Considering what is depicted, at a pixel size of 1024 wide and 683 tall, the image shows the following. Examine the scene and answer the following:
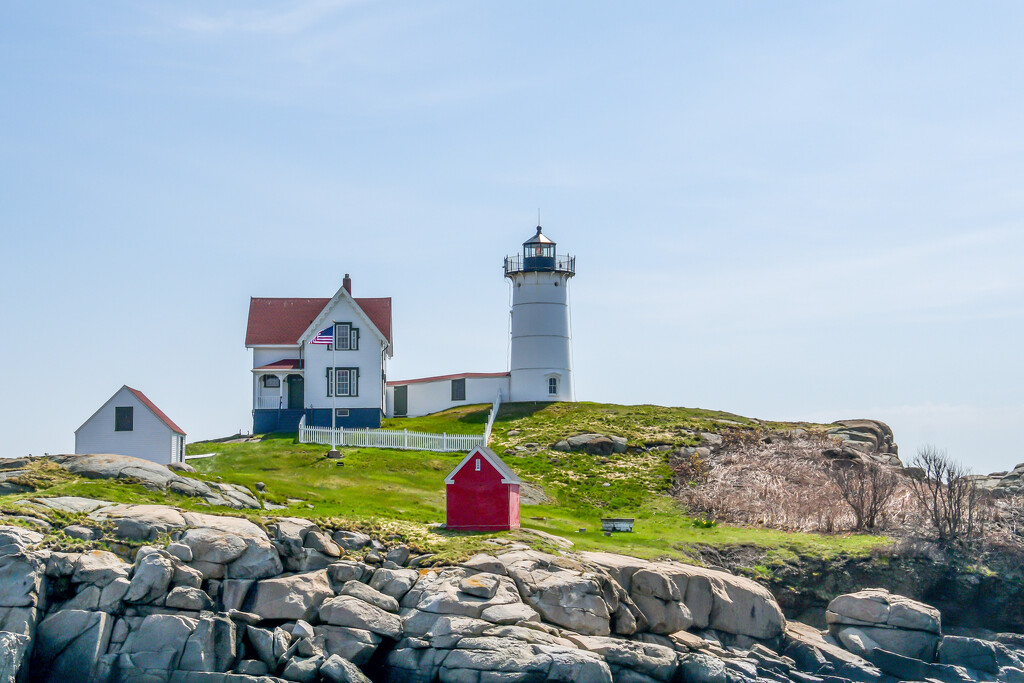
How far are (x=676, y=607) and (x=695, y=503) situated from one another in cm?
1453

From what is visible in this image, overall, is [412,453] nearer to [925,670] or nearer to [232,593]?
[232,593]

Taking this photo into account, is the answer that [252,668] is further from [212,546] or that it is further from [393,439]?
[393,439]

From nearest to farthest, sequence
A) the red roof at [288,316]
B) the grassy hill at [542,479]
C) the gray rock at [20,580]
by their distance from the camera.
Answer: the gray rock at [20,580]
the grassy hill at [542,479]
the red roof at [288,316]

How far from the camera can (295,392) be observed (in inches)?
2362

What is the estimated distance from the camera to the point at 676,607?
33.6 meters

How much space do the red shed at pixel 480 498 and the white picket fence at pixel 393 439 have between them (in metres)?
15.9

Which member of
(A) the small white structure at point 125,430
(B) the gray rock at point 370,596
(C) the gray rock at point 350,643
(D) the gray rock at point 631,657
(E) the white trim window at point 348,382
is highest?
(E) the white trim window at point 348,382

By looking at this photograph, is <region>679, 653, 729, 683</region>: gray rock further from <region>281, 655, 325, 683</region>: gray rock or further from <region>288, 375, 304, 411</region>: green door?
<region>288, 375, 304, 411</region>: green door

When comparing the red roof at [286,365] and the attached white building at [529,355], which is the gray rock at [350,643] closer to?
the red roof at [286,365]

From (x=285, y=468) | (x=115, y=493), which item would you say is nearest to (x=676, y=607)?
(x=115, y=493)

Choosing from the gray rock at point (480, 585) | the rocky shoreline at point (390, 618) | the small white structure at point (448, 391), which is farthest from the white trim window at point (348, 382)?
the gray rock at point (480, 585)

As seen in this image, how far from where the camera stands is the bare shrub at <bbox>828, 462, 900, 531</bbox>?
43.9 metres

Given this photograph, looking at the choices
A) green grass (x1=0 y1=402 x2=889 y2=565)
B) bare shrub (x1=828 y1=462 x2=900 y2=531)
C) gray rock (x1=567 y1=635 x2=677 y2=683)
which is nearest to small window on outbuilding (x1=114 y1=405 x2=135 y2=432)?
green grass (x1=0 y1=402 x2=889 y2=565)

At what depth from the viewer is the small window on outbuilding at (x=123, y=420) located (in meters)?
44.9
